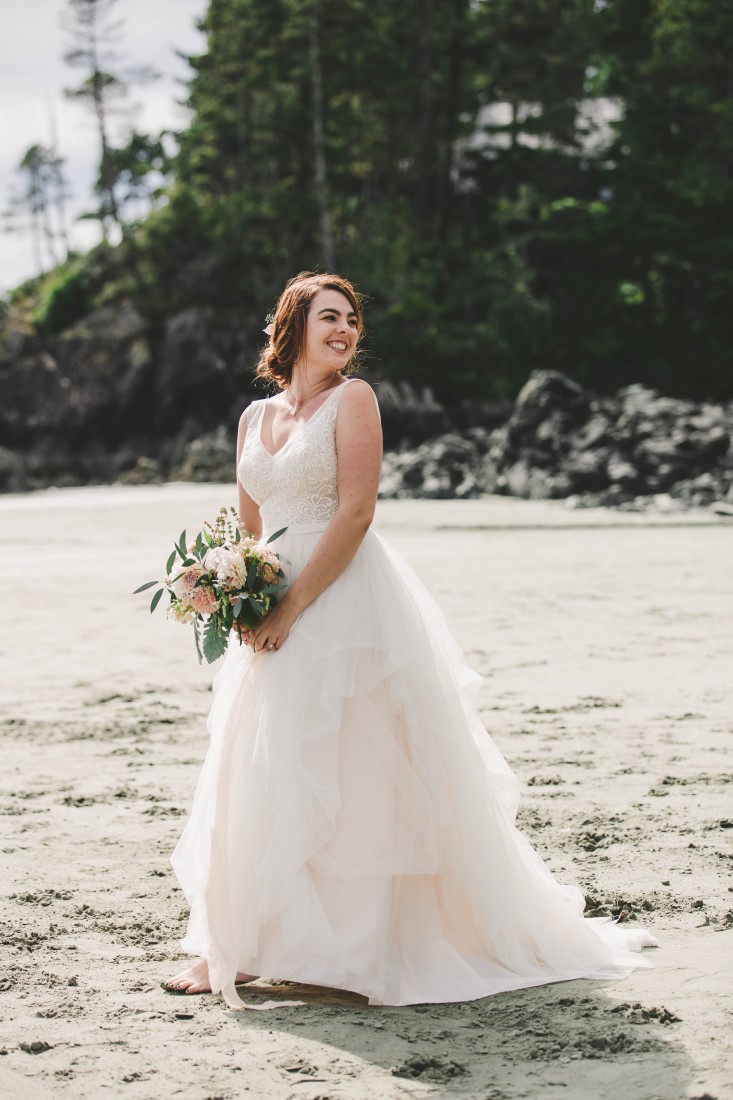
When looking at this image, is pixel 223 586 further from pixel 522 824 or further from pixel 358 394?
pixel 522 824

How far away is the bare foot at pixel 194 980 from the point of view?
3301 mm


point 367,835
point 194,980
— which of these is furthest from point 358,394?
point 194,980

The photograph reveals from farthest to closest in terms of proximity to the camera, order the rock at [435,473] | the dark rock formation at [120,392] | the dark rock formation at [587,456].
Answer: the dark rock formation at [120,392] → the rock at [435,473] → the dark rock formation at [587,456]

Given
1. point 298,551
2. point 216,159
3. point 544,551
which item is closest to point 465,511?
point 544,551

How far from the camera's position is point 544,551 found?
600 inches

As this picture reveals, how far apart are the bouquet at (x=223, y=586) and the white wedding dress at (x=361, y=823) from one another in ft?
0.35

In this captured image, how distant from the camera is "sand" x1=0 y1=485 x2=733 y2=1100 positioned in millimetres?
2734

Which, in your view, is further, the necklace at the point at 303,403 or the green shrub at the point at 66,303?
the green shrub at the point at 66,303

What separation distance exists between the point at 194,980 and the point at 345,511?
1369mm

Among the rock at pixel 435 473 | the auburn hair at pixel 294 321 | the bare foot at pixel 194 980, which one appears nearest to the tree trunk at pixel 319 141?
the rock at pixel 435 473

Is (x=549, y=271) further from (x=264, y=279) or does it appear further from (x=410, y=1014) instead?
(x=410, y=1014)

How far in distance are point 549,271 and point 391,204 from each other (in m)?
6.81

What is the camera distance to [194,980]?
332 centimetres

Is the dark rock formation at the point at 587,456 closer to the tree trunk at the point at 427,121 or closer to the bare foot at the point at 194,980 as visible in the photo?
the tree trunk at the point at 427,121
